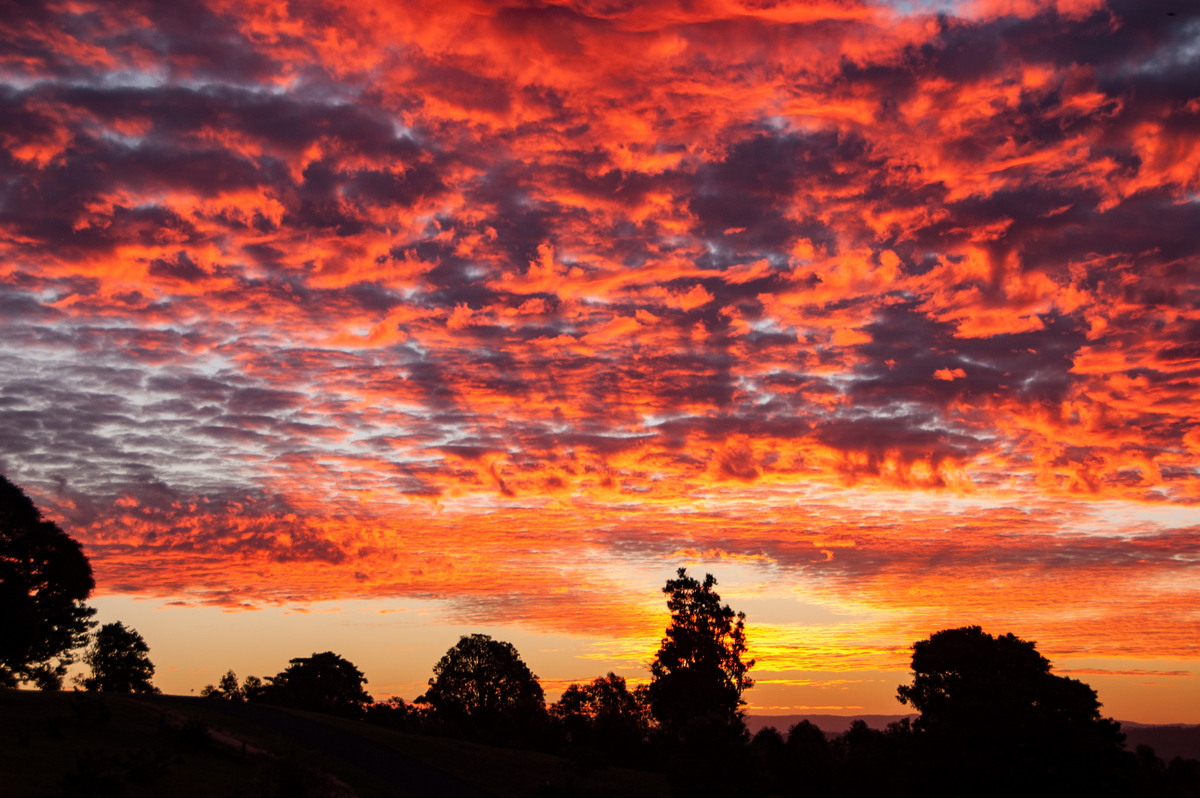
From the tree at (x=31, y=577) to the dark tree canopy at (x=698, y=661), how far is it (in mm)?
51583

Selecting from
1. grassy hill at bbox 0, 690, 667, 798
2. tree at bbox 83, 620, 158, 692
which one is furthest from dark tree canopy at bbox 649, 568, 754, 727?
tree at bbox 83, 620, 158, 692

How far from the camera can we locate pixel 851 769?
243 feet

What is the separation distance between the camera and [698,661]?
82.6 meters

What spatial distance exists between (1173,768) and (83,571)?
348ft

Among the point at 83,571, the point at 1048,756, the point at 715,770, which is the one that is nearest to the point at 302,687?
the point at 83,571

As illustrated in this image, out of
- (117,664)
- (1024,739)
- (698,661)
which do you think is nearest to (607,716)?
(698,661)

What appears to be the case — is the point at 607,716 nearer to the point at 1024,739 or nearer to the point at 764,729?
the point at 764,729

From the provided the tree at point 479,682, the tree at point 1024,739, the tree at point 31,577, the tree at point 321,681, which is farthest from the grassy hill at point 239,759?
the tree at point 321,681

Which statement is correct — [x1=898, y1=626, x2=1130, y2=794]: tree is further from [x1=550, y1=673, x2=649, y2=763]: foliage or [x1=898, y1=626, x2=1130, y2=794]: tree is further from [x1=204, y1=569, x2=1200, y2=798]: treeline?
[x1=550, y1=673, x2=649, y2=763]: foliage

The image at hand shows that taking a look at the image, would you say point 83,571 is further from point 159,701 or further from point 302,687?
point 302,687

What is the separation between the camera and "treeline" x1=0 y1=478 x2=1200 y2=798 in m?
45.5

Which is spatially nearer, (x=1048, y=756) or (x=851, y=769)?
(x=1048, y=756)

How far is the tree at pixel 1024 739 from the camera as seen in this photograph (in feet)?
144

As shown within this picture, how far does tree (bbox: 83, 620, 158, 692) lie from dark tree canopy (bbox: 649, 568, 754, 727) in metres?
86.6
